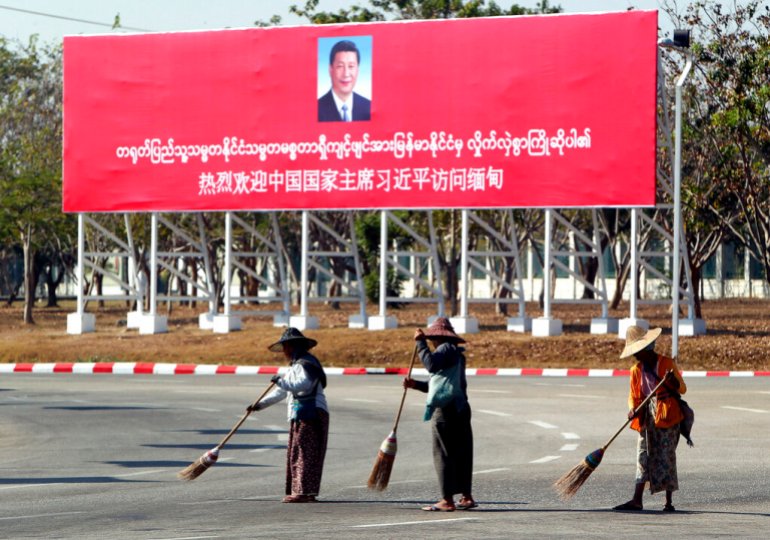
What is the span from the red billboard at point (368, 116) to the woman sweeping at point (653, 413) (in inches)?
954

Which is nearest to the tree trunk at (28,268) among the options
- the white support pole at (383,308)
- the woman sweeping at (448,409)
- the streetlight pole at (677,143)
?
the white support pole at (383,308)

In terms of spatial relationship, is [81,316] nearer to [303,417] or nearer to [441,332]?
[303,417]

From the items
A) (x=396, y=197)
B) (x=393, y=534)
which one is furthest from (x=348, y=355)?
(x=393, y=534)

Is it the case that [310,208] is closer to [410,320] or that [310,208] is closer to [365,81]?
[365,81]

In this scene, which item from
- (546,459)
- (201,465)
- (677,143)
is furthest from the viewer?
(677,143)

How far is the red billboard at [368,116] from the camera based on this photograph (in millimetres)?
37281

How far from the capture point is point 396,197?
39406 mm

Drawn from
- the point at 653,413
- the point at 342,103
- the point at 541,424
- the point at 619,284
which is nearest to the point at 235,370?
the point at 342,103

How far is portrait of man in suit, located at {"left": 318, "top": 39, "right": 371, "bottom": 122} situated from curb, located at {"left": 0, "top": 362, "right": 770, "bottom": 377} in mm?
7156

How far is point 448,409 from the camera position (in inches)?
508

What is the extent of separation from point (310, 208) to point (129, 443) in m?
21.6

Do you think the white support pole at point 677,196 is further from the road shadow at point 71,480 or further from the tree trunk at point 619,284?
the tree trunk at point 619,284

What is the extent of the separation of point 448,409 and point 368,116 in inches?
1062

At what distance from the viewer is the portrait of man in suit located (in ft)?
130
